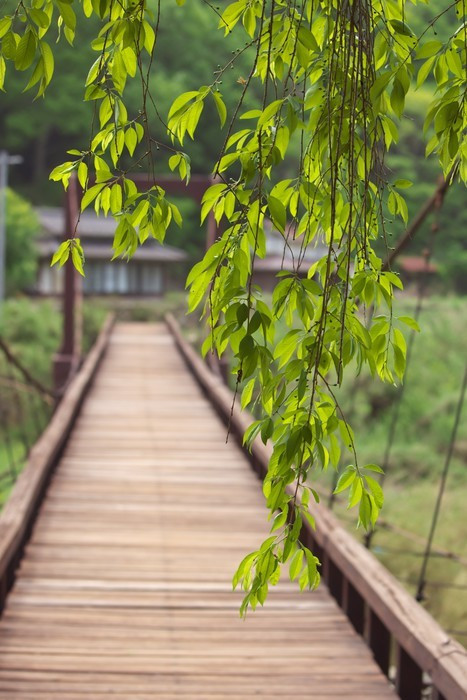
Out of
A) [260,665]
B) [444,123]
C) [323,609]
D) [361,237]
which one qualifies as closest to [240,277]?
[361,237]

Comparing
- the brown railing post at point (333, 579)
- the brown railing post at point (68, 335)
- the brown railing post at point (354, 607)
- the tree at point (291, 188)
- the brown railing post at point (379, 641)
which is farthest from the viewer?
the brown railing post at point (68, 335)

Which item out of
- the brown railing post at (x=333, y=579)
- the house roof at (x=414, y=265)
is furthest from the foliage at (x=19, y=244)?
the brown railing post at (x=333, y=579)

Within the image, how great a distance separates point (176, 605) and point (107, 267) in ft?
85.7

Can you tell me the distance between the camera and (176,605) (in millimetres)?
3244

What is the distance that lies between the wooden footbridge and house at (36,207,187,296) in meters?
23.5

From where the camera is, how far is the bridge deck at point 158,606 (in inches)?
103

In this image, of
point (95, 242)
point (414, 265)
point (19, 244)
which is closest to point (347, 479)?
point (19, 244)

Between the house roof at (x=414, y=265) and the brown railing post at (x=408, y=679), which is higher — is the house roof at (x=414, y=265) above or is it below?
below

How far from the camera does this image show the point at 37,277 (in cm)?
2844

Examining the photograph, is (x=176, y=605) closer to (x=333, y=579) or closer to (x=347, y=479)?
(x=333, y=579)

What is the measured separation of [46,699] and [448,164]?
1.74 metres

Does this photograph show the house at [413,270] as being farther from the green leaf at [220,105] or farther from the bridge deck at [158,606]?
the green leaf at [220,105]

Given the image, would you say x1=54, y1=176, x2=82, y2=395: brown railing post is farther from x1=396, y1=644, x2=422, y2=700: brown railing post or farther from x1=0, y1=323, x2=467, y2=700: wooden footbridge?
x1=396, y1=644, x2=422, y2=700: brown railing post

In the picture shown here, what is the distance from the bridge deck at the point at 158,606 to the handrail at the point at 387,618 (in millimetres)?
63
